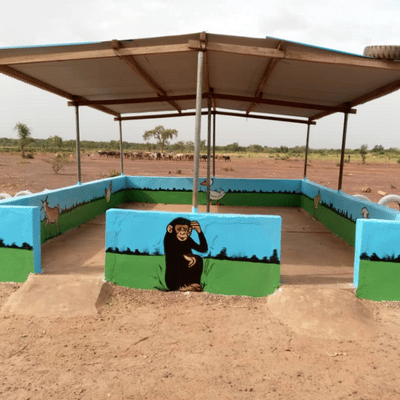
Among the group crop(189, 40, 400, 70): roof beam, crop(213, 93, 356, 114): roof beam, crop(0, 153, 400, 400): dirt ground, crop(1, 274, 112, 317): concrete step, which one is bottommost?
crop(0, 153, 400, 400): dirt ground

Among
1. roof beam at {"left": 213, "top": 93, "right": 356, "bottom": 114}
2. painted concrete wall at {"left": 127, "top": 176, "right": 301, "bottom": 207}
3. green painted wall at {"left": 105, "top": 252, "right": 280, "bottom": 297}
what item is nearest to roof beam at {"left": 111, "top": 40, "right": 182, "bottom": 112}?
roof beam at {"left": 213, "top": 93, "right": 356, "bottom": 114}

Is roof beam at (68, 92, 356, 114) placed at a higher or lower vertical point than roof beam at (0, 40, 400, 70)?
lower

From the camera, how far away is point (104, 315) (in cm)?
401

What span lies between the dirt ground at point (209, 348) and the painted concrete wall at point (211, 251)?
176mm

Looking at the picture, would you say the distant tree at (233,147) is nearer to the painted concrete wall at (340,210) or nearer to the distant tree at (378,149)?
the distant tree at (378,149)

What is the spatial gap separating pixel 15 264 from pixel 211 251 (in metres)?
2.81

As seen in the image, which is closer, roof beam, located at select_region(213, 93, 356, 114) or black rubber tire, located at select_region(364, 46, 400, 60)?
black rubber tire, located at select_region(364, 46, 400, 60)

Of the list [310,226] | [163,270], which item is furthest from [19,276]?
[310,226]

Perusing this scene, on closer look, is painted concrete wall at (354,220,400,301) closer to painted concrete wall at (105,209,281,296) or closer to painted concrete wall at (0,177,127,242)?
painted concrete wall at (105,209,281,296)

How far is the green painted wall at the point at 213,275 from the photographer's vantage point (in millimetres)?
4461

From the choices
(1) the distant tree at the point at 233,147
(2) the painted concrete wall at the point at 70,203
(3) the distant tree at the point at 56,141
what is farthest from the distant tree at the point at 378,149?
(2) the painted concrete wall at the point at 70,203

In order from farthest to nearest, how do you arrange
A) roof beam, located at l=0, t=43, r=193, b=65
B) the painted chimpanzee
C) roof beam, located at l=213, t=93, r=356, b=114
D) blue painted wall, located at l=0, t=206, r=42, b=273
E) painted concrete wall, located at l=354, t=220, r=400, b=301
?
roof beam, located at l=213, t=93, r=356, b=114 < roof beam, located at l=0, t=43, r=193, b=65 < blue painted wall, located at l=0, t=206, r=42, b=273 < the painted chimpanzee < painted concrete wall, located at l=354, t=220, r=400, b=301

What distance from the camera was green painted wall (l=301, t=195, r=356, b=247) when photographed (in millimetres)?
7097

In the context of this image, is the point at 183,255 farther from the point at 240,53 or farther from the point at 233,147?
the point at 233,147
